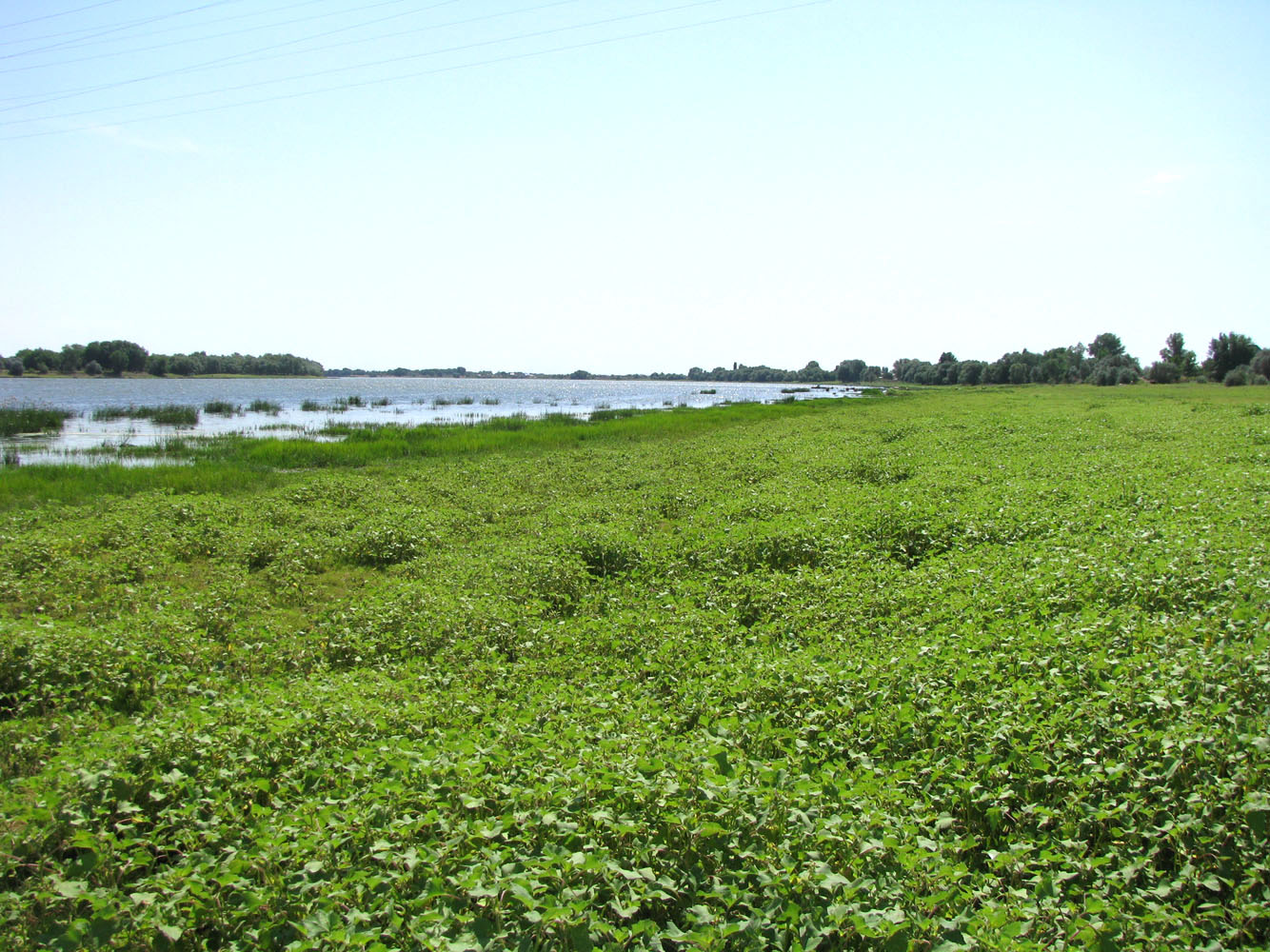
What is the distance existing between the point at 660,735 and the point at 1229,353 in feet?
418

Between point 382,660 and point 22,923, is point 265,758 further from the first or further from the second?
point 382,660

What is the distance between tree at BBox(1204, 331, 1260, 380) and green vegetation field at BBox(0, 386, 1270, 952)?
113358mm

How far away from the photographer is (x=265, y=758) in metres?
5.55

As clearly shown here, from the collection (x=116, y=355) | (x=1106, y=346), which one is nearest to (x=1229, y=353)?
(x=1106, y=346)

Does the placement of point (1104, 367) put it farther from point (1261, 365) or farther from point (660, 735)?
point (660, 735)

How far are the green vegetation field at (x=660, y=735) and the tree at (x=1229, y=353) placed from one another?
11336cm

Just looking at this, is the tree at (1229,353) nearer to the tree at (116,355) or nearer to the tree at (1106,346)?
the tree at (1106,346)

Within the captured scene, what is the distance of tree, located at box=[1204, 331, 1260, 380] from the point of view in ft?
322

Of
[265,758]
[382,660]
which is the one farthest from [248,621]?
[265,758]

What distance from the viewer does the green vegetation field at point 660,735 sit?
154 inches

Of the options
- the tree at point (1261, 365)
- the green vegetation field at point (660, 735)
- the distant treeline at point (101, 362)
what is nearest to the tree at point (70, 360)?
the distant treeline at point (101, 362)

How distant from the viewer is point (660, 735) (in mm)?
5848

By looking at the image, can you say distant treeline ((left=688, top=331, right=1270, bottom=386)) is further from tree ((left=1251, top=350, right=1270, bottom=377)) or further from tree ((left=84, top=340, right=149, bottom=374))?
tree ((left=84, top=340, right=149, bottom=374))

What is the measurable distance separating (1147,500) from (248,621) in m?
15.1
